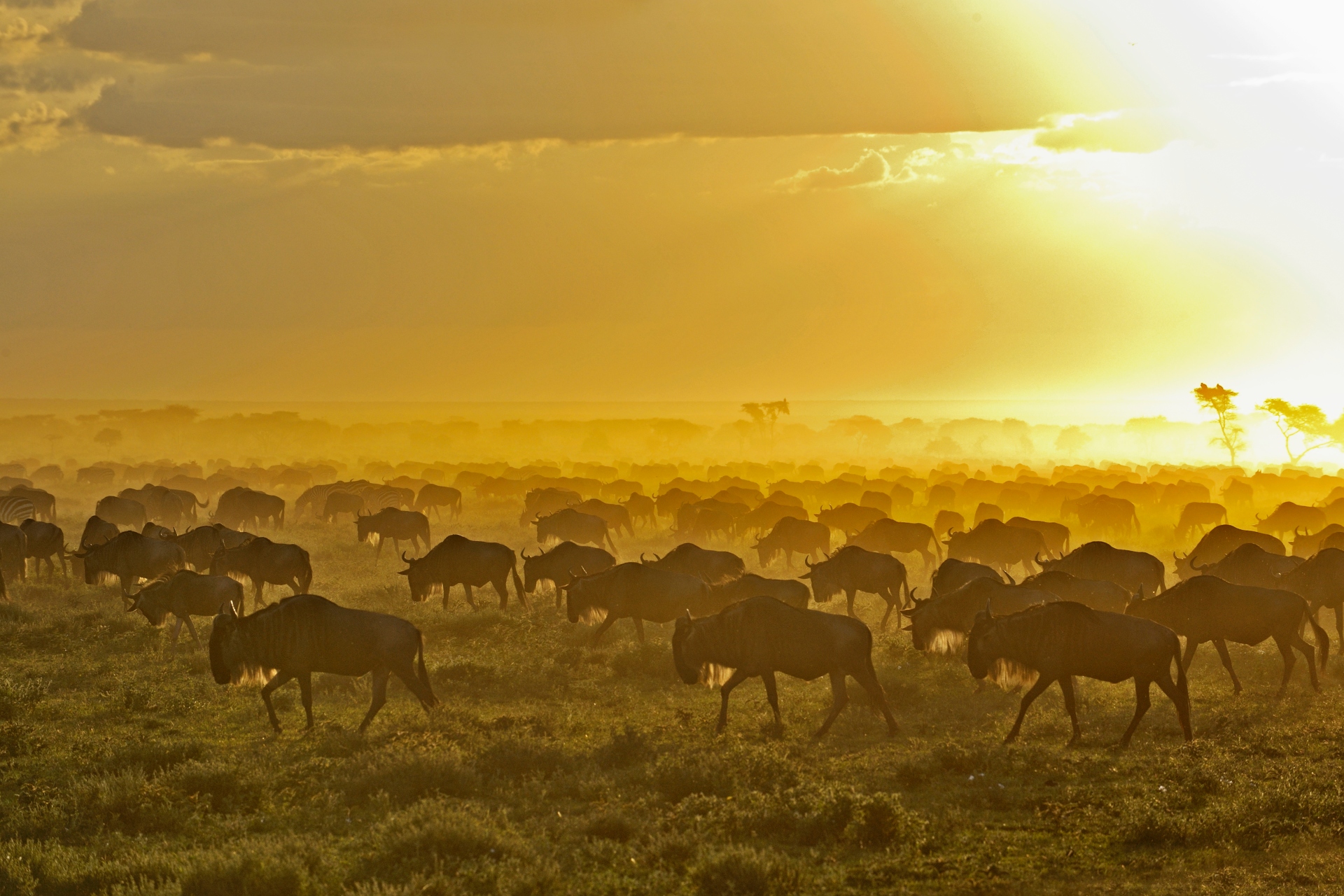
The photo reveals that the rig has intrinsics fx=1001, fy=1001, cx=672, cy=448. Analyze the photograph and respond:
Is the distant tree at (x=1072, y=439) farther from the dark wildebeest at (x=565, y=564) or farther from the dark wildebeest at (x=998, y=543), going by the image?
the dark wildebeest at (x=565, y=564)

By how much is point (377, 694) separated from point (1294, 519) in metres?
31.0

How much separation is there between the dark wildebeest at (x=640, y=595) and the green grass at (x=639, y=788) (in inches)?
51.9

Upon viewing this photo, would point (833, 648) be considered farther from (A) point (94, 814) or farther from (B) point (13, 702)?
(B) point (13, 702)

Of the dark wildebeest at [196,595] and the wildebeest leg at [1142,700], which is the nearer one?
the wildebeest leg at [1142,700]

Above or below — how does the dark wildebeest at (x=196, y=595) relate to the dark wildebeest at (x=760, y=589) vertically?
above

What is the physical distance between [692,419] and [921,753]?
183 meters

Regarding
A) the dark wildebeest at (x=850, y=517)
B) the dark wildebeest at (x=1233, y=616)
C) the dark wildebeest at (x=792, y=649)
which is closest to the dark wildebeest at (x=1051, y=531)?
the dark wildebeest at (x=850, y=517)

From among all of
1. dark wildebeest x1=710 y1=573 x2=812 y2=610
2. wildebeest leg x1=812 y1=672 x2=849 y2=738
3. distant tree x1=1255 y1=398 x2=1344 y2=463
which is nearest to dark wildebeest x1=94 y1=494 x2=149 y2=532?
dark wildebeest x1=710 y1=573 x2=812 y2=610

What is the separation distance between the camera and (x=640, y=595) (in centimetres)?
1942

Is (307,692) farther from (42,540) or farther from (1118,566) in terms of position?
(1118,566)

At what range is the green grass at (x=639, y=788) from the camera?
955 cm

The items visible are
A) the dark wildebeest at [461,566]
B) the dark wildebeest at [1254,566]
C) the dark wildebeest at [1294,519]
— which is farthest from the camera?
the dark wildebeest at [1294,519]

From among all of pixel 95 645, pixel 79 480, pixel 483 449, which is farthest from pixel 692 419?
pixel 95 645

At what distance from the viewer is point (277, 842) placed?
10.2 meters
